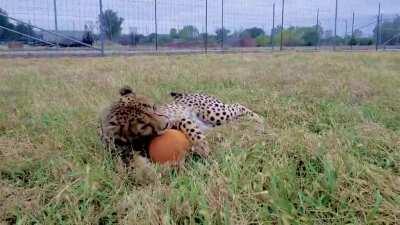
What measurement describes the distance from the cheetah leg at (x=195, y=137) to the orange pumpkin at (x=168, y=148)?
0.27 feet

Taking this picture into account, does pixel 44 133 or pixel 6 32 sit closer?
pixel 44 133

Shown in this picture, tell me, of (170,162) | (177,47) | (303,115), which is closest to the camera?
(170,162)

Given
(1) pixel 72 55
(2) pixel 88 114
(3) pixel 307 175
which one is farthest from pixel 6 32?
(3) pixel 307 175

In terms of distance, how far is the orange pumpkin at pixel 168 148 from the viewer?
217cm

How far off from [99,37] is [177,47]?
4.32 m

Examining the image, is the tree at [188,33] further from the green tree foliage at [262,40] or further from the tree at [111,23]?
the green tree foliage at [262,40]

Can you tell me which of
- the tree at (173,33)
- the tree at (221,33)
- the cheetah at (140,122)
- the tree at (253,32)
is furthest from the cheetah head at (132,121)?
the tree at (253,32)

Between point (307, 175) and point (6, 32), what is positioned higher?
point (6, 32)

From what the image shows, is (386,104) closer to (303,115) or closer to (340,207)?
(303,115)

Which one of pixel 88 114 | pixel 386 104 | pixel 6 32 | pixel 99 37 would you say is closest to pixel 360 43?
pixel 99 37

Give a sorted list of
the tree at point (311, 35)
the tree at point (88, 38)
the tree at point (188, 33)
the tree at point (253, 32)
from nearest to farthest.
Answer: the tree at point (88, 38)
the tree at point (188, 33)
the tree at point (253, 32)
the tree at point (311, 35)

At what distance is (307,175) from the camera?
189 cm

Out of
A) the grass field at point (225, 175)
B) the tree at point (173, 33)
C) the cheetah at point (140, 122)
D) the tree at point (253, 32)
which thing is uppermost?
the tree at point (253, 32)

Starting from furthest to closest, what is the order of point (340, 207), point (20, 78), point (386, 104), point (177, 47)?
point (177, 47) < point (20, 78) < point (386, 104) < point (340, 207)
